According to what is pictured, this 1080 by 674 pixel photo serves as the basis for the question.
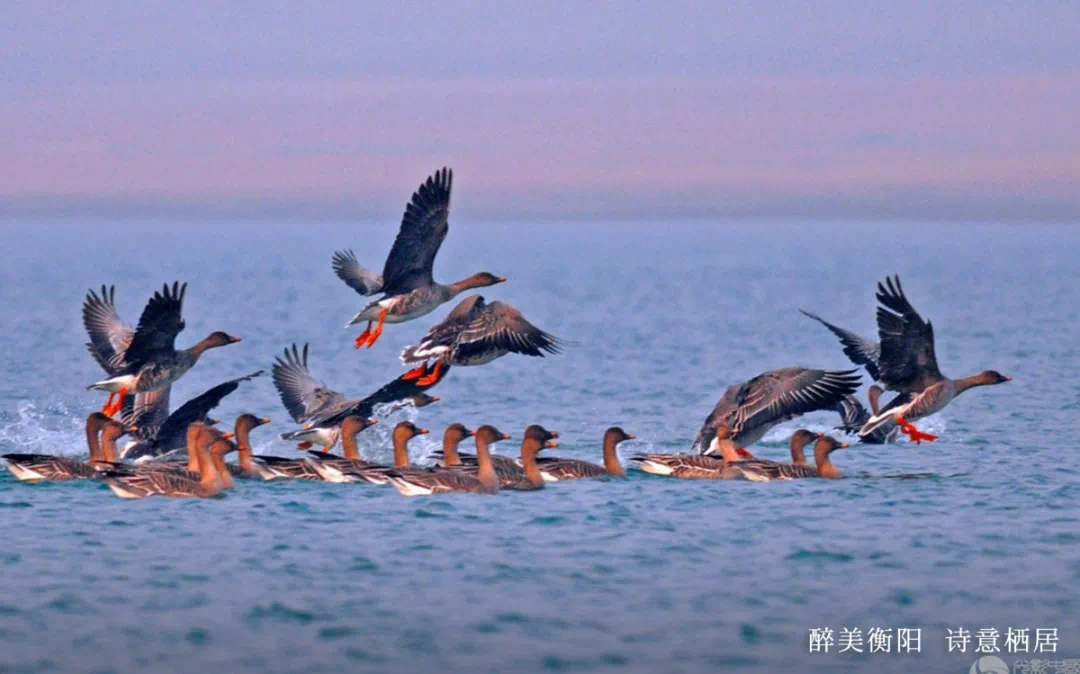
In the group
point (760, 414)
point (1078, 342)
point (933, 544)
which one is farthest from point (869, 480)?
point (1078, 342)

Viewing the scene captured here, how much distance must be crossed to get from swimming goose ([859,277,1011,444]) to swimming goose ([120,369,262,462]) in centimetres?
737

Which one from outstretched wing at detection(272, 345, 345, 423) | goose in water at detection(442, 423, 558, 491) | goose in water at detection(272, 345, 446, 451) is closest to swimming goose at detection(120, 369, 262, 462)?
goose in water at detection(272, 345, 446, 451)

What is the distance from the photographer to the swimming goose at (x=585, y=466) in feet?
60.7

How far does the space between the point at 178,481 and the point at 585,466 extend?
463cm

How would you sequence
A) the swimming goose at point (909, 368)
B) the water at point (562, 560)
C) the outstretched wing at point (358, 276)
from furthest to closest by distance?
the outstretched wing at point (358, 276), the swimming goose at point (909, 368), the water at point (562, 560)

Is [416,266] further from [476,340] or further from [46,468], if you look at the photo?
[46,468]

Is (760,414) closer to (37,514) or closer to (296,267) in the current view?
(37,514)

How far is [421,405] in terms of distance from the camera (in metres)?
19.6

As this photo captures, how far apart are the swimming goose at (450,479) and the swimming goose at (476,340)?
1862 mm

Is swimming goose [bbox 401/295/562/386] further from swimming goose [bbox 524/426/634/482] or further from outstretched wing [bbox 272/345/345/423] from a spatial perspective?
outstretched wing [bbox 272/345/345/423]

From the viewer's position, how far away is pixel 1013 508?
54.8ft

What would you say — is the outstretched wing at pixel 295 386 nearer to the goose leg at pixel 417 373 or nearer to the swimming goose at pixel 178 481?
the goose leg at pixel 417 373

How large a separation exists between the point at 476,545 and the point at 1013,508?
575cm

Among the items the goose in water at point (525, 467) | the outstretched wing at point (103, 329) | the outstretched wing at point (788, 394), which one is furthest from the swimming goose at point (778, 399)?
the outstretched wing at point (103, 329)
